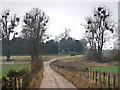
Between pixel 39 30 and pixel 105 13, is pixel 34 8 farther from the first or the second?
pixel 105 13

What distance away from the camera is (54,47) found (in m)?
99.2

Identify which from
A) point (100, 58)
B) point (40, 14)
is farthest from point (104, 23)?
point (40, 14)

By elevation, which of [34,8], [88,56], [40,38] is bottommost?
[88,56]

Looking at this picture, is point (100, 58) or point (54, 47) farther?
point (54, 47)

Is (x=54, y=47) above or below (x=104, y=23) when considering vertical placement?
below

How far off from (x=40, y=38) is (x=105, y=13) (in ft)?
49.5

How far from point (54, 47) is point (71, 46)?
551 inches

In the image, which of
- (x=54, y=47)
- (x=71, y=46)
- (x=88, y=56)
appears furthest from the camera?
(x=71, y=46)

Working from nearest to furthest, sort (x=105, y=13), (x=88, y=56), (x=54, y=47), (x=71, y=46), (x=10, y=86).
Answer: (x=10, y=86) → (x=105, y=13) → (x=88, y=56) → (x=54, y=47) → (x=71, y=46)

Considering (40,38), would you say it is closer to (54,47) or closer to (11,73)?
(11,73)

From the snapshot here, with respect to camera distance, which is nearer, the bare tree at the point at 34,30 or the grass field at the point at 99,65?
the grass field at the point at 99,65

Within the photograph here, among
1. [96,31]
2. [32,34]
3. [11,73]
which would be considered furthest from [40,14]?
[11,73]

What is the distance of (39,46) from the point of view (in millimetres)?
48750

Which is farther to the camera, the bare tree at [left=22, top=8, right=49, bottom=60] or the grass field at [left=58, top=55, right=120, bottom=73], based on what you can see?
the bare tree at [left=22, top=8, right=49, bottom=60]
